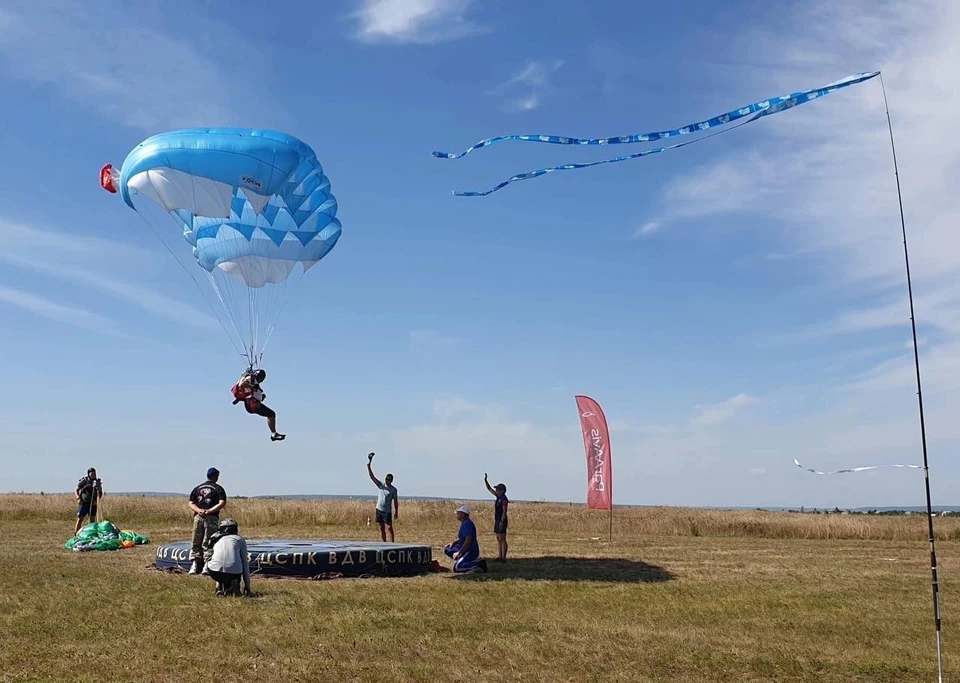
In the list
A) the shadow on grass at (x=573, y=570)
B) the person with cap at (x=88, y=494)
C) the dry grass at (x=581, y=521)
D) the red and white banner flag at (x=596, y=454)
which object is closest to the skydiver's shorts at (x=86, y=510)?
the person with cap at (x=88, y=494)

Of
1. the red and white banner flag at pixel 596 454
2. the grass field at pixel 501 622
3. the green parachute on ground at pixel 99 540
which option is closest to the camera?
the grass field at pixel 501 622

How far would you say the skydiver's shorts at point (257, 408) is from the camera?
1695cm

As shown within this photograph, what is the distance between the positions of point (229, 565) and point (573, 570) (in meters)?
6.82

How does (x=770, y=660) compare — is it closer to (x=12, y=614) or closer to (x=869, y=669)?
(x=869, y=669)

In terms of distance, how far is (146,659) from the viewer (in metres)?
8.48

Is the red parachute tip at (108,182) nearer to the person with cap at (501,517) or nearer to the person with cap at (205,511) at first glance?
the person with cap at (205,511)

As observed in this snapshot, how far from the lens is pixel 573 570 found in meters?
16.3

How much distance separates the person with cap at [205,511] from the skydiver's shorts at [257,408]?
2875 millimetres

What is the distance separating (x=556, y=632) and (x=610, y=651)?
102 centimetres

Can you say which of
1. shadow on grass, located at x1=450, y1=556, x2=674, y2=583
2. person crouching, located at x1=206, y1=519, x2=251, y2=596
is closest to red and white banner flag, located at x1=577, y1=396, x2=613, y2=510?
shadow on grass, located at x1=450, y1=556, x2=674, y2=583

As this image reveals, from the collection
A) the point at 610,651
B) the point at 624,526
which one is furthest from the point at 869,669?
the point at 624,526

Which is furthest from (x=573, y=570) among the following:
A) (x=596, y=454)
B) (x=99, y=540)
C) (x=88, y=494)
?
(x=88, y=494)

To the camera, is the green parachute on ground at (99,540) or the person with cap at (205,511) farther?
the green parachute on ground at (99,540)

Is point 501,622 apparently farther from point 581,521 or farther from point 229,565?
point 581,521
